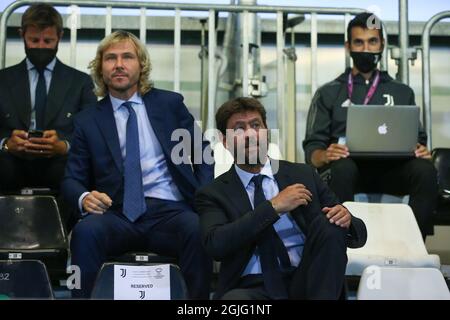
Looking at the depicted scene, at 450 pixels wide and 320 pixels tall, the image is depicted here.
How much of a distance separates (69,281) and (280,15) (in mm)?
2051

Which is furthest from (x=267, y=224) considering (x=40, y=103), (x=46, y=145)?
(x=40, y=103)

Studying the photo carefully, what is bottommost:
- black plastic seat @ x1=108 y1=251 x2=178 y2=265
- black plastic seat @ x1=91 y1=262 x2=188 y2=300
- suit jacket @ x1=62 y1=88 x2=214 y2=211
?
black plastic seat @ x1=91 y1=262 x2=188 y2=300

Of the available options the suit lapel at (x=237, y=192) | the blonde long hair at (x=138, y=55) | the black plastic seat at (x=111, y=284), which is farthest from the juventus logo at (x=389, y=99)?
the black plastic seat at (x=111, y=284)

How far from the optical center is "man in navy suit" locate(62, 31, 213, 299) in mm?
3400

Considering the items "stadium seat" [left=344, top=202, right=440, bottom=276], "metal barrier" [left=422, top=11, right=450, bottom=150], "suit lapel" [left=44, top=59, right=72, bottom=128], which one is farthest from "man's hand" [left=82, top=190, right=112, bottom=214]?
"metal barrier" [left=422, top=11, right=450, bottom=150]

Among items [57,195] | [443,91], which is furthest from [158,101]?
[443,91]

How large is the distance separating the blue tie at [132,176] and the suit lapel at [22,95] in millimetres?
660

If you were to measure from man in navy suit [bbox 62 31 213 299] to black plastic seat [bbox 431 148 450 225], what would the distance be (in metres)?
1.21

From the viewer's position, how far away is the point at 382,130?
13.3 feet

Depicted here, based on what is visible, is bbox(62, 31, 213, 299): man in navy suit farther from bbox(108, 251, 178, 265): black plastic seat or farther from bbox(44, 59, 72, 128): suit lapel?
bbox(44, 59, 72, 128): suit lapel

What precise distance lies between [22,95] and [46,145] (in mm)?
388

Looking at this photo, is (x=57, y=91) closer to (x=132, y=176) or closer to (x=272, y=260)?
(x=132, y=176)

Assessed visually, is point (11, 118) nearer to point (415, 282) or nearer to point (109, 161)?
point (109, 161)
